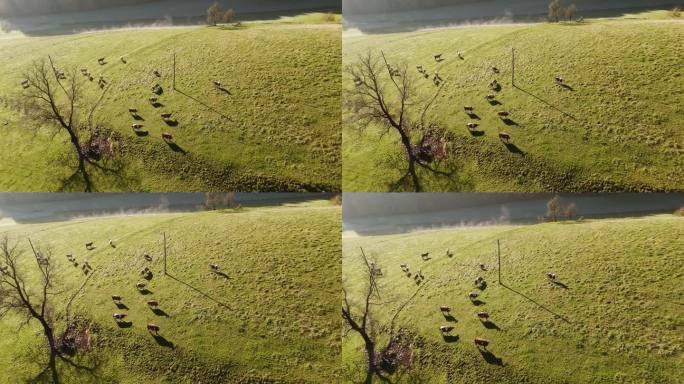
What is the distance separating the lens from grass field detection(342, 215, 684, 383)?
20656 mm

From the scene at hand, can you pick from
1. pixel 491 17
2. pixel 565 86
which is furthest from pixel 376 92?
pixel 565 86

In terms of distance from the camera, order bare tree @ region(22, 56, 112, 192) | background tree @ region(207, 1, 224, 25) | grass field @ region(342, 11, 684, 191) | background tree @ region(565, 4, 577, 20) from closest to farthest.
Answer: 1. grass field @ region(342, 11, 684, 191)
2. bare tree @ region(22, 56, 112, 192)
3. background tree @ region(565, 4, 577, 20)
4. background tree @ region(207, 1, 224, 25)

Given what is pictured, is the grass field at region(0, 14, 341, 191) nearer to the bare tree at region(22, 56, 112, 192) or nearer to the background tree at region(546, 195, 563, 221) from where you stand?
the bare tree at region(22, 56, 112, 192)

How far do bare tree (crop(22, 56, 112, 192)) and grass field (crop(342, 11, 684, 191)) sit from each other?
12.4 m

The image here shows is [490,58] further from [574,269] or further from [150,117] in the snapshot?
[150,117]

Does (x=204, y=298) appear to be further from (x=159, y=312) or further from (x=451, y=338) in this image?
(x=451, y=338)

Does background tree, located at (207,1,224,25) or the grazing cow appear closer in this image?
the grazing cow

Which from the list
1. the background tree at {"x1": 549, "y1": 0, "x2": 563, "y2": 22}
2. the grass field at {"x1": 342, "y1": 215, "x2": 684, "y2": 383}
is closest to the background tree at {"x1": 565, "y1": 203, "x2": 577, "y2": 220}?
the grass field at {"x1": 342, "y1": 215, "x2": 684, "y2": 383}

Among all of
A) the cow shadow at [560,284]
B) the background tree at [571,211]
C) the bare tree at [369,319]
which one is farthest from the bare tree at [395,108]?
the cow shadow at [560,284]

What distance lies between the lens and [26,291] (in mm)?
23641

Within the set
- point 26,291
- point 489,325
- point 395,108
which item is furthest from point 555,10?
point 26,291

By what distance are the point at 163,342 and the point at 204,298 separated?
2.66 metres

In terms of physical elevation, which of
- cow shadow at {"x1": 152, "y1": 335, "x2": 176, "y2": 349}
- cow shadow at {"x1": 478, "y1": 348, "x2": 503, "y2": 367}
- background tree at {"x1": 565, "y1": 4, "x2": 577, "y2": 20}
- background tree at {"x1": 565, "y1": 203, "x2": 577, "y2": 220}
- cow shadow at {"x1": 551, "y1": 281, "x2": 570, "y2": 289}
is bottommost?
cow shadow at {"x1": 478, "y1": 348, "x2": 503, "y2": 367}

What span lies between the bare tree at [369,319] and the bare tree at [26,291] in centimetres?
1382
